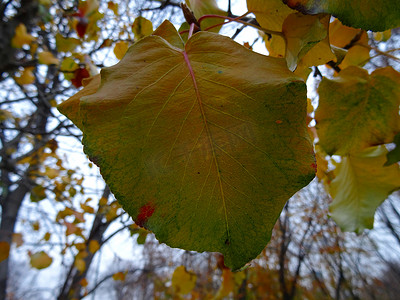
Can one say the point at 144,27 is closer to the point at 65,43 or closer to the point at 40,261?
the point at 65,43

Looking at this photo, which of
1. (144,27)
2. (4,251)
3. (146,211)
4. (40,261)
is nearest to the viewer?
(146,211)

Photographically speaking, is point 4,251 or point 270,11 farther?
point 4,251

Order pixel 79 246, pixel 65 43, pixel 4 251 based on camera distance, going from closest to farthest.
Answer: pixel 65 43
pixel 4 251
pixel 79 246

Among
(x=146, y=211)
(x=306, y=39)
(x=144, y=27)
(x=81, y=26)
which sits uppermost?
(x=81, y=26)

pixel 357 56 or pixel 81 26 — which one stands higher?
pixel 81 26

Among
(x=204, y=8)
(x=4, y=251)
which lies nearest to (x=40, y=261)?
(x=4, y=251)

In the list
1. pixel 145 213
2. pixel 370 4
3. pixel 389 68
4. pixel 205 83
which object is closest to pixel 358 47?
pixel 389 68
